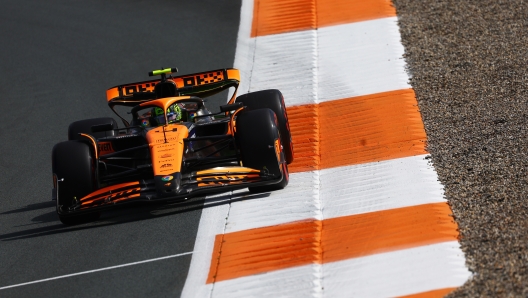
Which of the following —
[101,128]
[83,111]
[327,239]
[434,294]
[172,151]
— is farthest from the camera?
[83,111]

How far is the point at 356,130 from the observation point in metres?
10.6

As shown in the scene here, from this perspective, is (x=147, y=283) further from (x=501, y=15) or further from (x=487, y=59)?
(x=501, y=15)

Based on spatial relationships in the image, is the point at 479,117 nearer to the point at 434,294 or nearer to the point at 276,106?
the point at 276,106

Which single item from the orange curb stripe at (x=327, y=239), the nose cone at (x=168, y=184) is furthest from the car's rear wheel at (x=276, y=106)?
the nose cone at (x=168, y=184)

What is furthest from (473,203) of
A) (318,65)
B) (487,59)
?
(318,65)

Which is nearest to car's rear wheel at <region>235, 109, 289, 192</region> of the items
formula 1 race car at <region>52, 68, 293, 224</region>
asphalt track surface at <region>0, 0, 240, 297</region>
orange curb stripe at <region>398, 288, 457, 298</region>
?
formula 1 race car at <region>52, 68, 293, 224</region>

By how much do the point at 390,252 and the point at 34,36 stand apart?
10.9m

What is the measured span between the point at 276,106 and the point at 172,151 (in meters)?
1.61

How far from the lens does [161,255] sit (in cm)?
789

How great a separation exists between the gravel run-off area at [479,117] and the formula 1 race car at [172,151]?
5.91 feet

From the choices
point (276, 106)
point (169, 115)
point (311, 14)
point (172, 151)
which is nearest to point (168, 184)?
point (172, 151)

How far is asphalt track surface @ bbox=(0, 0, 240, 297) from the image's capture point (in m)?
7.85

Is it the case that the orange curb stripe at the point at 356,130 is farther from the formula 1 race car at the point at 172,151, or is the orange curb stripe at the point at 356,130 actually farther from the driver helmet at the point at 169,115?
the driver helmet at the point at 169,115

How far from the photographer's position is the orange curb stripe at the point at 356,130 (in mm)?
9789
